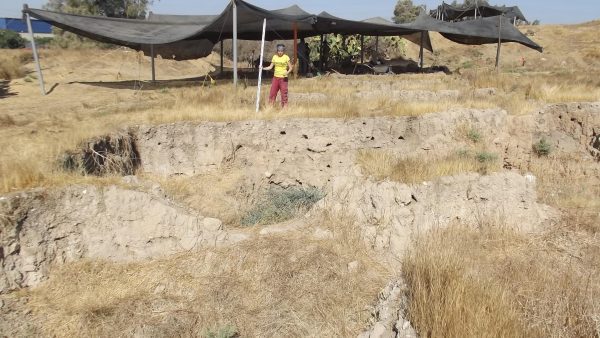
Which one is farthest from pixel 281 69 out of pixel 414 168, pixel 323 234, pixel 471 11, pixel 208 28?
pixel 471 11

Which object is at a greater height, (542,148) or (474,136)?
(474,136)

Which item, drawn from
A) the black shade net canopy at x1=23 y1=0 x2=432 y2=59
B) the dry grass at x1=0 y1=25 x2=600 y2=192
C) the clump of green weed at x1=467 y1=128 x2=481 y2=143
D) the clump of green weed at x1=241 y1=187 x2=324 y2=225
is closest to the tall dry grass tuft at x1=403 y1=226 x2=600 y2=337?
the clump of green weed at x1=241 y1=187 x2=324 y2=225

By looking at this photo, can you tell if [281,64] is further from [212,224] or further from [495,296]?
[495,296]

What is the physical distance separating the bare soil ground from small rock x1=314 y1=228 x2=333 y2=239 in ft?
0.10

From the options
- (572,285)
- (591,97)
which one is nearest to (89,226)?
(572,285)

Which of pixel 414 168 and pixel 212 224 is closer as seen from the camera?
pixel 212 224

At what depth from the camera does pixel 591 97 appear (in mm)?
11828

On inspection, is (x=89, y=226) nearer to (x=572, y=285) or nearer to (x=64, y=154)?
(x=64, y=154)

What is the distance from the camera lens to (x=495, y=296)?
138 inches

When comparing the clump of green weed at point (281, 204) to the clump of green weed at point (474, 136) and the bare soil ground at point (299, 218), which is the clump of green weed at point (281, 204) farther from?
the clump of green weed at point (474, 136)

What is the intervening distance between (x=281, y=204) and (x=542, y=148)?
21.7 feet

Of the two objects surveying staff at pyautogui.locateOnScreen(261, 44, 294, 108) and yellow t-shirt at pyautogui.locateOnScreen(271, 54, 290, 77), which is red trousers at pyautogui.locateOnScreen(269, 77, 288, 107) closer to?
surveying staff at pyautogui.locateOnScreen(261, 44, 294, 108)

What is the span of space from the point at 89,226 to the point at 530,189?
6.65 metres

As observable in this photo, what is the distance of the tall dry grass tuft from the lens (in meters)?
3.29
